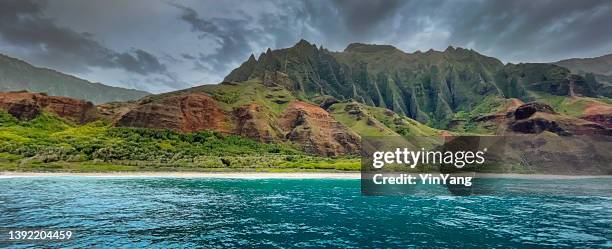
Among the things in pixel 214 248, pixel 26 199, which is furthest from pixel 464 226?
pixel 26 199

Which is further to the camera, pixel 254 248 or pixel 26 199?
pixel 26 199

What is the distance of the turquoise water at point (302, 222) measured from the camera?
3750 centimetres

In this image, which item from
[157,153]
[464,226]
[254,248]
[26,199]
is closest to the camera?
[254,248]

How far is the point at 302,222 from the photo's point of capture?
48.4m

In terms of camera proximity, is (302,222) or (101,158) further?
(101,158)

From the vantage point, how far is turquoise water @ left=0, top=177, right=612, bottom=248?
123 ft

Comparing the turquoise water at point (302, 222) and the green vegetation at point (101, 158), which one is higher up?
the green vegetation at point (101, 158)

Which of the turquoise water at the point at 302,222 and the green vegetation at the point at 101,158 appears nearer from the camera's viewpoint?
the turquoise water at the point at 302,222

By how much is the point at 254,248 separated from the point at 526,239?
2904 centimetres

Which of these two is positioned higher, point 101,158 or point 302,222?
point 101,158

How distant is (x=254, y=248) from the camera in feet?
111

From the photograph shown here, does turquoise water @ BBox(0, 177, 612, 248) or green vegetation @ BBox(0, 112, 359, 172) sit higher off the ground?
green vegetation @ BBox(0, 112, 359, 172)

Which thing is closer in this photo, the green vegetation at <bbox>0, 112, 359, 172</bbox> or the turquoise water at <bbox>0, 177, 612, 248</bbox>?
the turquoise water at <bbox>0, 177, 612, 248</bbox>

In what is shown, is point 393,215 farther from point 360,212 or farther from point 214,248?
point 214,248
